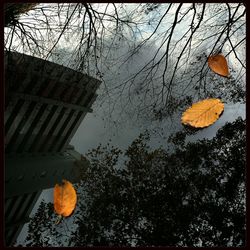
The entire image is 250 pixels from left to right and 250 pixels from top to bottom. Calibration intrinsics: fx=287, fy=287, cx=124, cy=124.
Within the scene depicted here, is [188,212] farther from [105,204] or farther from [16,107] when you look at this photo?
[16,107]

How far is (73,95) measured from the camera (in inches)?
344

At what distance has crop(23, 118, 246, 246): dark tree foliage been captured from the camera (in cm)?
638

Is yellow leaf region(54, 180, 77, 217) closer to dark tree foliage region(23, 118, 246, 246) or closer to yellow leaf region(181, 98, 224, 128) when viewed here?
dark tree foliage region(23, 118, 246, 246)

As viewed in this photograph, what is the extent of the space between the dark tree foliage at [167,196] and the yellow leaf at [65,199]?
31 cm

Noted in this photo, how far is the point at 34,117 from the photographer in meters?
Result: 8.45

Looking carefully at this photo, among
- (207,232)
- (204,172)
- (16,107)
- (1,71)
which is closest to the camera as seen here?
(1,71)

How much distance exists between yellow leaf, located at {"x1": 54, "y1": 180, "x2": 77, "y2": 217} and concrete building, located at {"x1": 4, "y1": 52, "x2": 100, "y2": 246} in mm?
445

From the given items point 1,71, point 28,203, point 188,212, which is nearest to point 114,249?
point 188,212

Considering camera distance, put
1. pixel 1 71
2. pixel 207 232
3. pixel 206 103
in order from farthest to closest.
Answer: pixel 207 232
pixel 206 103
pixel 1 71

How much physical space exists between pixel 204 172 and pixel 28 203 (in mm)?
4976

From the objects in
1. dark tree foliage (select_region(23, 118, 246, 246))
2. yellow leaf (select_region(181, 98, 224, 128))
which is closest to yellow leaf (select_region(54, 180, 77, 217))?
dark tree foliage (select_region(23, 118, 246, 246))

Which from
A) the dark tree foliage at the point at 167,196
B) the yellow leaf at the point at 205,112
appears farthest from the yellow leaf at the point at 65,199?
the yellow leaf at the point at 205,112

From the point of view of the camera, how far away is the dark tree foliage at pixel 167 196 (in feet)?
20.9

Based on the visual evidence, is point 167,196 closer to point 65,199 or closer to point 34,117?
point 65,199
